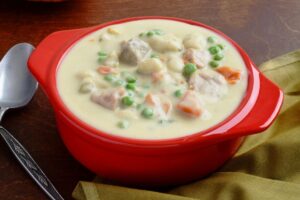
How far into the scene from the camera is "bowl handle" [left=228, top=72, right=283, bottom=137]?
89cm

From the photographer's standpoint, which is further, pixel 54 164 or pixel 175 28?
pixel 175 28

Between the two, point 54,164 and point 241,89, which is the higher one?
point 241,89

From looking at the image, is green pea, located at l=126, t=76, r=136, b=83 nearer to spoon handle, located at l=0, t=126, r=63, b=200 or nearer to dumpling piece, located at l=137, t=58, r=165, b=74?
dumpling piece, located at l=137, t=58, r=165, b=74

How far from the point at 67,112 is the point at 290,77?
20.7 inches

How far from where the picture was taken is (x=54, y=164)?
1017mm

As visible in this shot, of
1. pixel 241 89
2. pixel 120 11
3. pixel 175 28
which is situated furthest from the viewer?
pixel 120 11

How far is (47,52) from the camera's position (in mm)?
Answer: 1063

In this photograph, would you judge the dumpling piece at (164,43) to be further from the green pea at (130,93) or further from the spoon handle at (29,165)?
the spoon handle at (29,165)

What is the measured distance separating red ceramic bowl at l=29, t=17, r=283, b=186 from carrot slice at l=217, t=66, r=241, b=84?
2 cm

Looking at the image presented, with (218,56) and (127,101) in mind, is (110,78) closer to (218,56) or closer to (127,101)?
(127,101)

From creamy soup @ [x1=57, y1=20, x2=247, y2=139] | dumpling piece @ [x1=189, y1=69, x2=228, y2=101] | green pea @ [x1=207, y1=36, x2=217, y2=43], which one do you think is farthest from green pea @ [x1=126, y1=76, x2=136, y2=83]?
green pea @ [x1=207, y1=36, x2=217, y2=43]

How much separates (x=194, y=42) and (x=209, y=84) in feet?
0.44

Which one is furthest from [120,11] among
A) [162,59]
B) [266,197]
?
[266,197]

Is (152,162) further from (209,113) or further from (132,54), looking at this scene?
(132,54)
